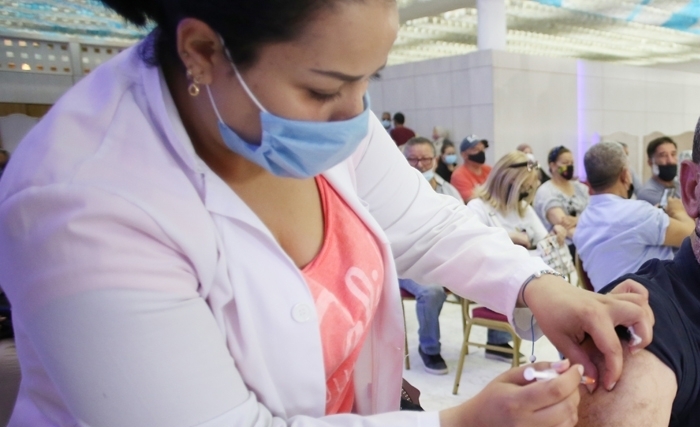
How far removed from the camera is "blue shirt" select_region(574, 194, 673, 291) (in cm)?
269

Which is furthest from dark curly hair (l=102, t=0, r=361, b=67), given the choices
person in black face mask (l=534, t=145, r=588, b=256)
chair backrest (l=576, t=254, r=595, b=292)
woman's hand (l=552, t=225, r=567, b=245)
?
person in black face mask (l=534, t=145, r=588, b=256)

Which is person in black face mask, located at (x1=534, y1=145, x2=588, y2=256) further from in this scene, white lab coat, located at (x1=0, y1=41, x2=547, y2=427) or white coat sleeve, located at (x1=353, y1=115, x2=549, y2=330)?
white lab coat, located at (x1=0, y1=41, x2=547, y2=427)

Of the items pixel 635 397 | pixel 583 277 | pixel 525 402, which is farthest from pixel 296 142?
pixel 583 277

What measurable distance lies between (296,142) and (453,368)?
3135mm

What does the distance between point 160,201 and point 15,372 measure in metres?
1.11

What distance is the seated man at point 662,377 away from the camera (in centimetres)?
93

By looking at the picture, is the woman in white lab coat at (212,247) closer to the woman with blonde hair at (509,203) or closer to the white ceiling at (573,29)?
the woman with blonde hair at (509,203)

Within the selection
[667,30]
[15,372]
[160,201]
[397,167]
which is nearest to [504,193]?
[397,167]

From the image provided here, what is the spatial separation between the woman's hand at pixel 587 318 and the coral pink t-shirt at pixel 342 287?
288 millimetres

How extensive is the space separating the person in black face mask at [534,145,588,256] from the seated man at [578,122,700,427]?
11.0ft

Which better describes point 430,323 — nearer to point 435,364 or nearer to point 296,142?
point 435,364

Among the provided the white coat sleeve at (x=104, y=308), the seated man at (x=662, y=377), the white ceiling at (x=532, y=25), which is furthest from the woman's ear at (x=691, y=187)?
the white ceiling at (x=532, y=25)

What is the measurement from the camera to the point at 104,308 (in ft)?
1.87

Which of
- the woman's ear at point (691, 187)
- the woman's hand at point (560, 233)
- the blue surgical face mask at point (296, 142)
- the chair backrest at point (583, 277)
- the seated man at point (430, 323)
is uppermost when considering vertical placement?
the blue surgical face mask at point (296, 142)
